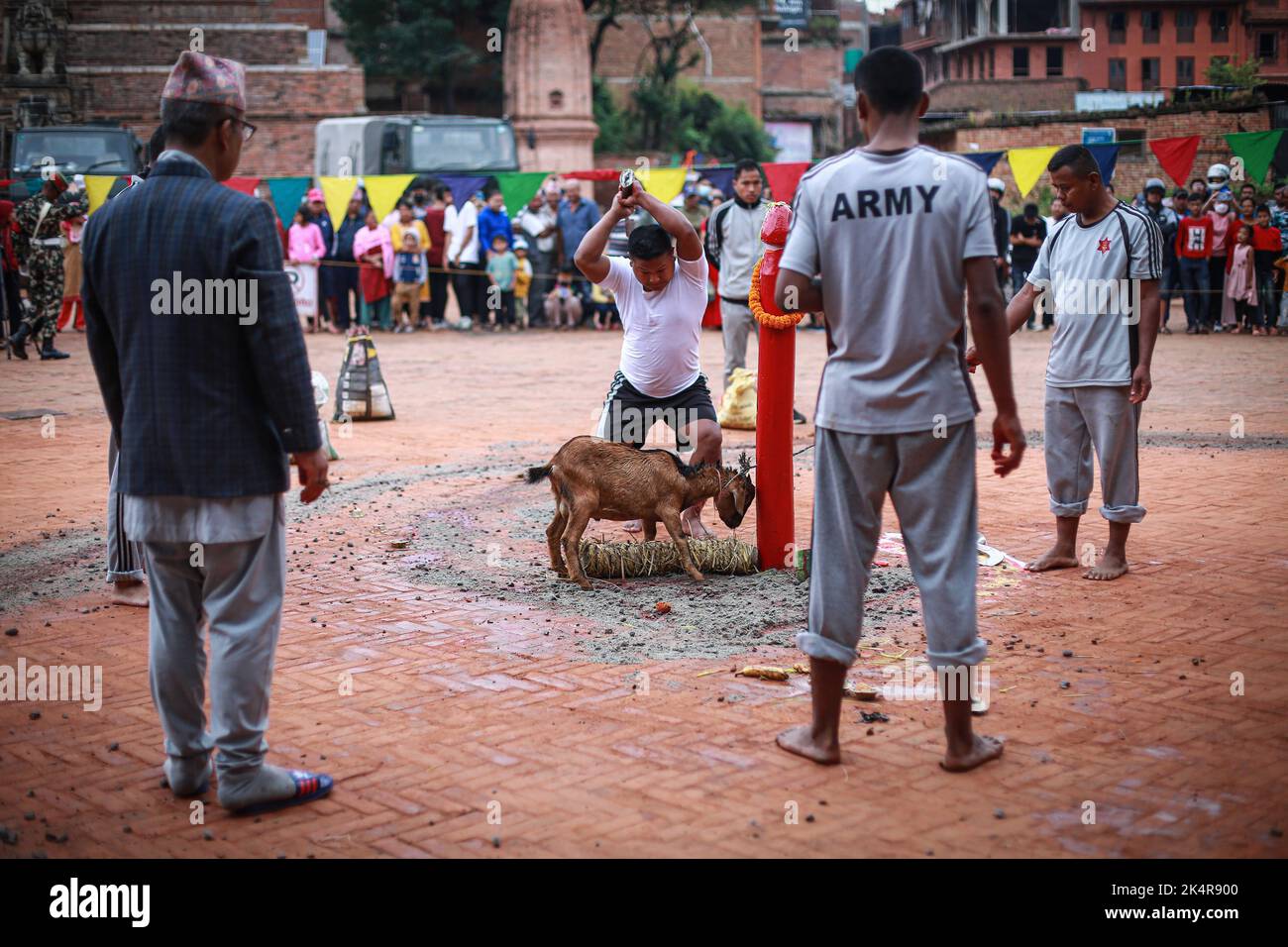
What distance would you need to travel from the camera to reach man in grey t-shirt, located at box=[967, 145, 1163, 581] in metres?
6.92

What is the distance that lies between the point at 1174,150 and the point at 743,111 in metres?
32.3

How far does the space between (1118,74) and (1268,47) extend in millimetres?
10115

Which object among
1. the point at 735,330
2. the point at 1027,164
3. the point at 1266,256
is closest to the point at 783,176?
the point at 1027,164

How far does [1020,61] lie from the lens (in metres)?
65.6

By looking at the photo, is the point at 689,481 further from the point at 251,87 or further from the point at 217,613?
the point at 251,87

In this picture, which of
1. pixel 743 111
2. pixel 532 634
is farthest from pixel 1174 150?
pixel 743 111

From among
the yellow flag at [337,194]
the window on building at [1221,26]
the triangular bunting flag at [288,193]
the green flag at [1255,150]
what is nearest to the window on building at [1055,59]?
the window on building at [1221,26]

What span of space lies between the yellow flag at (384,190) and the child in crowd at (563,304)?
3158 mm

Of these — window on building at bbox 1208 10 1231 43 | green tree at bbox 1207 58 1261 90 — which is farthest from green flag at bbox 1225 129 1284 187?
Result: window on building at bbox 1208 10 1231 43

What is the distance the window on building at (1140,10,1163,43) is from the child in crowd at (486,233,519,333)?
45.9 meters

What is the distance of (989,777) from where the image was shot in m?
4.39

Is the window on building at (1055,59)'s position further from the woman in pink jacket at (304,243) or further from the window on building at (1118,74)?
the woman in pink jacket at (304,243)

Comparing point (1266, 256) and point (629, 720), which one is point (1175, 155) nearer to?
point (1266, 256)

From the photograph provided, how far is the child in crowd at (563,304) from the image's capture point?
23750mm
